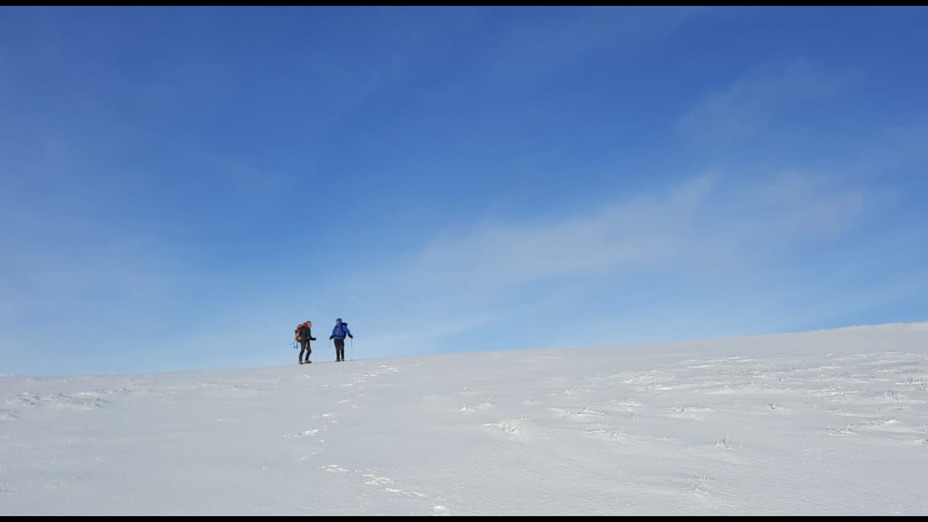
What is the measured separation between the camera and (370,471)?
729 cm

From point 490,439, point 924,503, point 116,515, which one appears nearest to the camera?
point 116,515

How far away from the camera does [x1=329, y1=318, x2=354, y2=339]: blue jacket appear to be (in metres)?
22.8

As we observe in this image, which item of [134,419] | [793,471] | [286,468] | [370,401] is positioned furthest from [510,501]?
[134,419]

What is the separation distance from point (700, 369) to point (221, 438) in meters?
11.3

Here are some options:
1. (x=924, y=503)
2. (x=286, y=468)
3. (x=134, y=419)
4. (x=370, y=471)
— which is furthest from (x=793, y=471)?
(x=134, y=419)

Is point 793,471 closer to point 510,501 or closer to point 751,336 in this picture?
point 510,501

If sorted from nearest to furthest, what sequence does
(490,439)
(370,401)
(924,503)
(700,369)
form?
(924,503) → (490,439) → (370,401) → (700,369)

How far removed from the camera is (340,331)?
22953 millimetres

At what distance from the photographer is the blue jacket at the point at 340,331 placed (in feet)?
74.8

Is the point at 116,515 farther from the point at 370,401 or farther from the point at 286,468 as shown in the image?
the point at 370,401

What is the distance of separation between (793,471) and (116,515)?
7.65 m

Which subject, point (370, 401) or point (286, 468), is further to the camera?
point (370, 401)

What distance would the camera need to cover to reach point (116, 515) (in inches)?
230

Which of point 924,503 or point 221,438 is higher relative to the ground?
point 221,438
